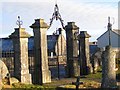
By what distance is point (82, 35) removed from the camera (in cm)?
2656

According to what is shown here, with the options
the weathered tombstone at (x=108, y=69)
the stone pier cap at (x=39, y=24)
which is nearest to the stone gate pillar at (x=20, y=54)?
the stone pier cap at (x=39, y=24)

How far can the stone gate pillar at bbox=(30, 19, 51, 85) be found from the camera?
800 inches

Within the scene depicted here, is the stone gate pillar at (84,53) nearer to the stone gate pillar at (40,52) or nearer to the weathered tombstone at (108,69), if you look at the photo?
the stone gate pillar at (40,52)

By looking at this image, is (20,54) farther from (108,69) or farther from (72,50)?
(72,50)

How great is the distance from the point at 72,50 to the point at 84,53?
2087 mm

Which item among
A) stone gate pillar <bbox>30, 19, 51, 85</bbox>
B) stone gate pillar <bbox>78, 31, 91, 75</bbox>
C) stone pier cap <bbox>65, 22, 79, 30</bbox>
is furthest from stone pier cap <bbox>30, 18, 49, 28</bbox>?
stone gate pillar <bbox>78, 31, 91, 75</bbox>

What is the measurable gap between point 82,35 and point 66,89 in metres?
10.1

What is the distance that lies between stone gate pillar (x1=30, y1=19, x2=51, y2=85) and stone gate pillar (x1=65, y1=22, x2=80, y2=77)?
4.10 m

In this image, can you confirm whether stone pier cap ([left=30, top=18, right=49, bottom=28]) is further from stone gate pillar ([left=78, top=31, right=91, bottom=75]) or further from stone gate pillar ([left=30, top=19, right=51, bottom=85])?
stone gate pillar ([left=78, top=31, right=91, bottom=75])

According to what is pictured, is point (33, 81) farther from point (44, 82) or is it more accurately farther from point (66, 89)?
point (66, 89)

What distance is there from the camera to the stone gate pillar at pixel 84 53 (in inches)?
1035

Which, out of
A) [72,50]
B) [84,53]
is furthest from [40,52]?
[84,53]

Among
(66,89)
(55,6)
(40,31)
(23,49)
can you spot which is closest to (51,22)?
(55,6)

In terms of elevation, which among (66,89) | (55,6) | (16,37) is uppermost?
(55,6)
